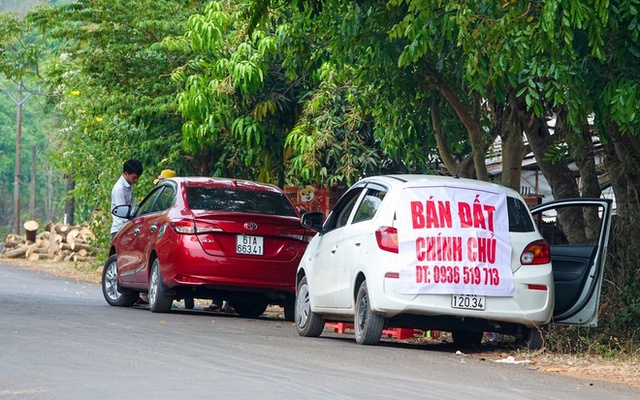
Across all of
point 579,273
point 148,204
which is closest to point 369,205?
point 579,273

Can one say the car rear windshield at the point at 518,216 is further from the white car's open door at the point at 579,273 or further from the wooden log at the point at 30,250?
the wooden log at the point at 30,250

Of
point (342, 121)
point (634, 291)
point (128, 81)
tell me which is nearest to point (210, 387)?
point (634, 291)

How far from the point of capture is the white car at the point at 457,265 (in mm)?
11148

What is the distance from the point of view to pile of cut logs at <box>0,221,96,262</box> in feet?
111

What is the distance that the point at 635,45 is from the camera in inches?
431

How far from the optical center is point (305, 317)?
43.2 feet

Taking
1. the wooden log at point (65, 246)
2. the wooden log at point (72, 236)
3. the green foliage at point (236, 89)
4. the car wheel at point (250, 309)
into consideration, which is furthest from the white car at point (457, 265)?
the wooden log at point (72, 236)

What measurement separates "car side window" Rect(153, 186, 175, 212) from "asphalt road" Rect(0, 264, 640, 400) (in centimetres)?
213

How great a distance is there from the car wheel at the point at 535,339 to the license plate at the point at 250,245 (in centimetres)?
424

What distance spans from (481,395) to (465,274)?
9.63 feet

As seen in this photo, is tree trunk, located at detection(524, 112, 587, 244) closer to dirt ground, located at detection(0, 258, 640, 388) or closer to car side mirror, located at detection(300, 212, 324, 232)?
dirt ground, located at detection(0, 258, 640, 388)

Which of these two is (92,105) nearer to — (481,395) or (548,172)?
(548,172)

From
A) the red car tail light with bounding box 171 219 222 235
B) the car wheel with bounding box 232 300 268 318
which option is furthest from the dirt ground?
the car wheel with bounding box 232 300 268 318

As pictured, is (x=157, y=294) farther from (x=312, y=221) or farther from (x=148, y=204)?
(x=312, y=221)
